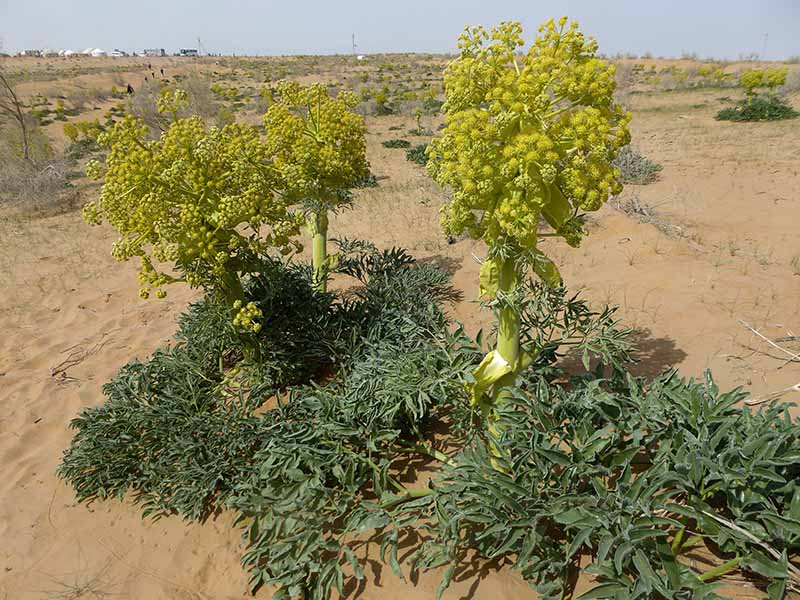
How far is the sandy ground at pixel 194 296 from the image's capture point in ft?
9.67

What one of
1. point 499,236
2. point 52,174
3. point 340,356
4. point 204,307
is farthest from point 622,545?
point 52,174

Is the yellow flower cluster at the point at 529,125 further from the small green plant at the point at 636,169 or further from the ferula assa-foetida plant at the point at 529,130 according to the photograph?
the small green plant at the point at 636,169

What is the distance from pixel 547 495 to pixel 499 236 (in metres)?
1.34

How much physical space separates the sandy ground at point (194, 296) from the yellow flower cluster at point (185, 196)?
172 cm

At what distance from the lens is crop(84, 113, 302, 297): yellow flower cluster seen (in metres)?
2.88

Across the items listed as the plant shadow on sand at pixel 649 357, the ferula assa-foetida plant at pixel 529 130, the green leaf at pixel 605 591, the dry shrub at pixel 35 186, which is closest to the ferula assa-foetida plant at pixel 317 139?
the ferula assa-foetida plant at pixel 529 130

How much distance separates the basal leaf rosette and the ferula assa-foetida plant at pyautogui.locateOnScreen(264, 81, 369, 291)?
3.50 ft

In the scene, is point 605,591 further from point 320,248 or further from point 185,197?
point 320,248

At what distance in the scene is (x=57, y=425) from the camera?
14.2 feet

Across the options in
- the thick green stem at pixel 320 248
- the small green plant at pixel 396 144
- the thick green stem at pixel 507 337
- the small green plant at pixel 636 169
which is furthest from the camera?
the small green plant at pixel 396 144

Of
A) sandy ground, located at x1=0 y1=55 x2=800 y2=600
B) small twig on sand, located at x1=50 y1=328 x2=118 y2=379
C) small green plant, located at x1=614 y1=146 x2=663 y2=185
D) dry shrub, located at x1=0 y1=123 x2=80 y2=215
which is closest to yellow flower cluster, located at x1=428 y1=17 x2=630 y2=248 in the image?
sandy ground, located at x1=0 y1=55 x2=800 y2=600

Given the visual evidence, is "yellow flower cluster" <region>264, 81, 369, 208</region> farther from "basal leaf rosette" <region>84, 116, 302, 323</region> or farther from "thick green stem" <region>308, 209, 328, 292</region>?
"basal leaf rosette" <region>84, 116, 302, 323</region>

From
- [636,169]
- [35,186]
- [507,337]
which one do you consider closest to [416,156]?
[636,169]

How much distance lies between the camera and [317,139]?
4570mm
